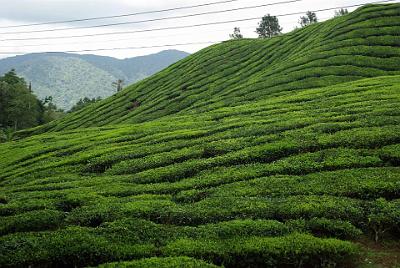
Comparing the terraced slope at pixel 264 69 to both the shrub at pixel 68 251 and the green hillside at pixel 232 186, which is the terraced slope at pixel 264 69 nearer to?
the green hillside at pixel 232 186

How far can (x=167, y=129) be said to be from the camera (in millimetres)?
43312

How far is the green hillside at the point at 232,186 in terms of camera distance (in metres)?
17.0

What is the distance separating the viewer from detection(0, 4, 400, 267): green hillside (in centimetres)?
1697

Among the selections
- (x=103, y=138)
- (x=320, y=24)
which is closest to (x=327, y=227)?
Answer: (x=103, y=138)

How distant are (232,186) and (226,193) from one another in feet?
4.37

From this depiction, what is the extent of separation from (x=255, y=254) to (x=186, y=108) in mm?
47232

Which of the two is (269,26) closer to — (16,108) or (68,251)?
(16,108)

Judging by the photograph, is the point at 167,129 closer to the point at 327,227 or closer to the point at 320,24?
the point at 327,227

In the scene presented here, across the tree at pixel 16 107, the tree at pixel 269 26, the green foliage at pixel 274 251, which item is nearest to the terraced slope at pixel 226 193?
the green foliage at pixel 274 251

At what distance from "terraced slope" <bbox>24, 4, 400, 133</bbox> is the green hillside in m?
0.68

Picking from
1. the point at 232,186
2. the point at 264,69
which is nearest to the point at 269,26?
the point at 264,69

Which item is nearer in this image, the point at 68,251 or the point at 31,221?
the point at 68,251

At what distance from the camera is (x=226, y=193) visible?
2291cm

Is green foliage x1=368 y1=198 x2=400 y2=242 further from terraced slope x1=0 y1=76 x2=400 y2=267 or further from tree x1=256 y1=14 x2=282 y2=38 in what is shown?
tree x1=256 y1=14 x2=282 y2=38
